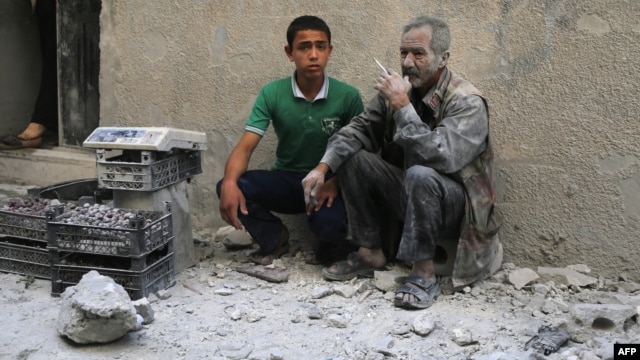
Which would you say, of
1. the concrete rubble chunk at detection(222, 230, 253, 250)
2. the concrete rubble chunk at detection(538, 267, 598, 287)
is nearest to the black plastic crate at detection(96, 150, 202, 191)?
the concrete rubble chunk at detection(222, 230, 253, 250)

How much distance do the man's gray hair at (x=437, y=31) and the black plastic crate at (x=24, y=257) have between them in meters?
2.27

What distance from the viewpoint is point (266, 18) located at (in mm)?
4832

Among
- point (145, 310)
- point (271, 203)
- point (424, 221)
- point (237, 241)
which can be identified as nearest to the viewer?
point (145, 310)

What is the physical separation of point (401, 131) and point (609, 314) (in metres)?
1.26

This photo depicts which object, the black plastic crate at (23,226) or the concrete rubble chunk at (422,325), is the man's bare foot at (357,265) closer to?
the concrete rubble chunk at (422,325)

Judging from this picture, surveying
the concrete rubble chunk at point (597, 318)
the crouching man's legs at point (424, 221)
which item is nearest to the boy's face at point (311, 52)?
the crouching man's legs at point (424, 221)

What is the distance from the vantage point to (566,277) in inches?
160

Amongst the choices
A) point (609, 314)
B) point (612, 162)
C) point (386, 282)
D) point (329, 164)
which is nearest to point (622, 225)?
point (612, 162)

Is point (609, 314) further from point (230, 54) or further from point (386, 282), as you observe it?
point (230, 54)

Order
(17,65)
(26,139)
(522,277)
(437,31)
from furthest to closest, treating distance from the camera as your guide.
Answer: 1. (17,65)
2. (26,139)
3. (522,277)
4. (437,31)

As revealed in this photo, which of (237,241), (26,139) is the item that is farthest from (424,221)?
(26,139)

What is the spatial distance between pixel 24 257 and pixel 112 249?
0.68m

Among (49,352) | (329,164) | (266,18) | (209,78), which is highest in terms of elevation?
(266,18)

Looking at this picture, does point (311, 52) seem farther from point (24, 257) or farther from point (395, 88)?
point (24, 257)
